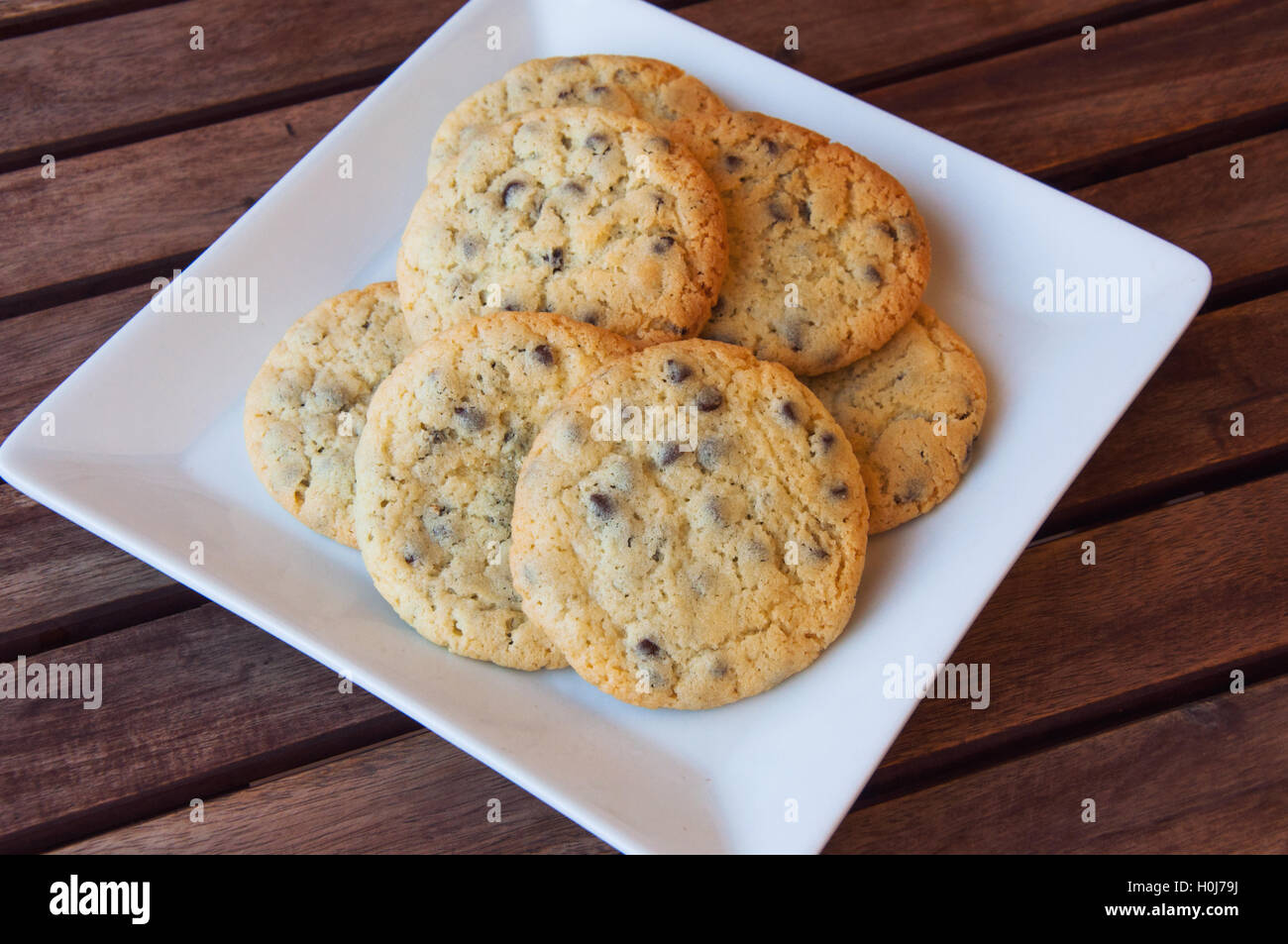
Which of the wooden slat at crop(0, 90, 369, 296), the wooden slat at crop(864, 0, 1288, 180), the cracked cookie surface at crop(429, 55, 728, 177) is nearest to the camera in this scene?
the cracked cookie surface at crop(429, 55, 728, 177)

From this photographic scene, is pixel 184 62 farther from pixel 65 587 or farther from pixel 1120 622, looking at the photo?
pixel 1120 622

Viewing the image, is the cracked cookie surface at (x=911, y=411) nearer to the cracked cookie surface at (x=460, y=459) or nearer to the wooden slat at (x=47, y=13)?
the cracked cookie surface at (x=460, y=459)

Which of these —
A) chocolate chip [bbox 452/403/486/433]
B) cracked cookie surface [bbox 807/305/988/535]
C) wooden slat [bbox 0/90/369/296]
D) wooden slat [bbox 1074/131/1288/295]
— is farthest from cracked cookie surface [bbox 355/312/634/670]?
wooden slat [bbox 1074/131/1288/295]

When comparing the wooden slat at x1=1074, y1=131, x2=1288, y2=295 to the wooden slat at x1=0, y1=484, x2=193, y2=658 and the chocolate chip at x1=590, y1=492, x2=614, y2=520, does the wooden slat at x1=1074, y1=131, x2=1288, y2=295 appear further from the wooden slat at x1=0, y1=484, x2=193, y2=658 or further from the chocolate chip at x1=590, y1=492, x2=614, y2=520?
the wooden slat at x1=0, y1=484, x2=193, y2=658

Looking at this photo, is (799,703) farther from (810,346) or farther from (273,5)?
(273,5)

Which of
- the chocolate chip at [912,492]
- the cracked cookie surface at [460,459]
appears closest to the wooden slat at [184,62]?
the cracked cookie surface at [460,459]
